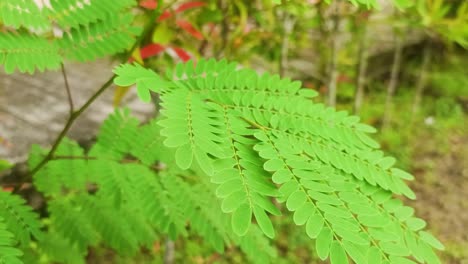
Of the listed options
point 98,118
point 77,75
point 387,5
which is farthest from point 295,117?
point 387,5

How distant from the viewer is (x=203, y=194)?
63.6 inches

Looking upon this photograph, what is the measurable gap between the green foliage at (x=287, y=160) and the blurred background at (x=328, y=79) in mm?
335

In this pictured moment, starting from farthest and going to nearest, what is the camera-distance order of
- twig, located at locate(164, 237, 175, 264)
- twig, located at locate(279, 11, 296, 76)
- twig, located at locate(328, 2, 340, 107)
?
twig, located at locate(328, 2, 340, 107) < twig, located at locate(279, 11, 296, 76) < twig, located at locate(164, 237, 175, 264)

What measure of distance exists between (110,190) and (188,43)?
0.94 m

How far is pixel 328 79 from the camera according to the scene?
339cm

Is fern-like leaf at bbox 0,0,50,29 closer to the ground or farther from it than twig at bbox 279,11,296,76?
farther from it

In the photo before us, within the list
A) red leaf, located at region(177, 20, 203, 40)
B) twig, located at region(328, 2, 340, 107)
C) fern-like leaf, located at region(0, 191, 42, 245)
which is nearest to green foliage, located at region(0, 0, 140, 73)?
fern-like leaf, located at region(0, 191, 42, 245)

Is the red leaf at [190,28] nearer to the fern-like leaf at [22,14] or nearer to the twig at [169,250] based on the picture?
the fern-like leaf at [22,14]

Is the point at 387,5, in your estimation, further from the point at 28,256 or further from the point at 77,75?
the point at 28,256

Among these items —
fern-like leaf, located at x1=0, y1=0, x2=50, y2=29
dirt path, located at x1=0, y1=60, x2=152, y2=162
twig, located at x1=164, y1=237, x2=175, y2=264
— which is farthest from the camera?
dirt path, located at x1=0, y1=60, x2=152, y2=162

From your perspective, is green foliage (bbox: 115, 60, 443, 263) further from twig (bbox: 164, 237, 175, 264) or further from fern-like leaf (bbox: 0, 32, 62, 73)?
twig (bbox: 164, 237, 175, 264)

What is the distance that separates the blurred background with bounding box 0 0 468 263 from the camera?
2.26m

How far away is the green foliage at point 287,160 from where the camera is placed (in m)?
0.83

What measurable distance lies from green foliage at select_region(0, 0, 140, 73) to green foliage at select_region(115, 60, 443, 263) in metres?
0.32
